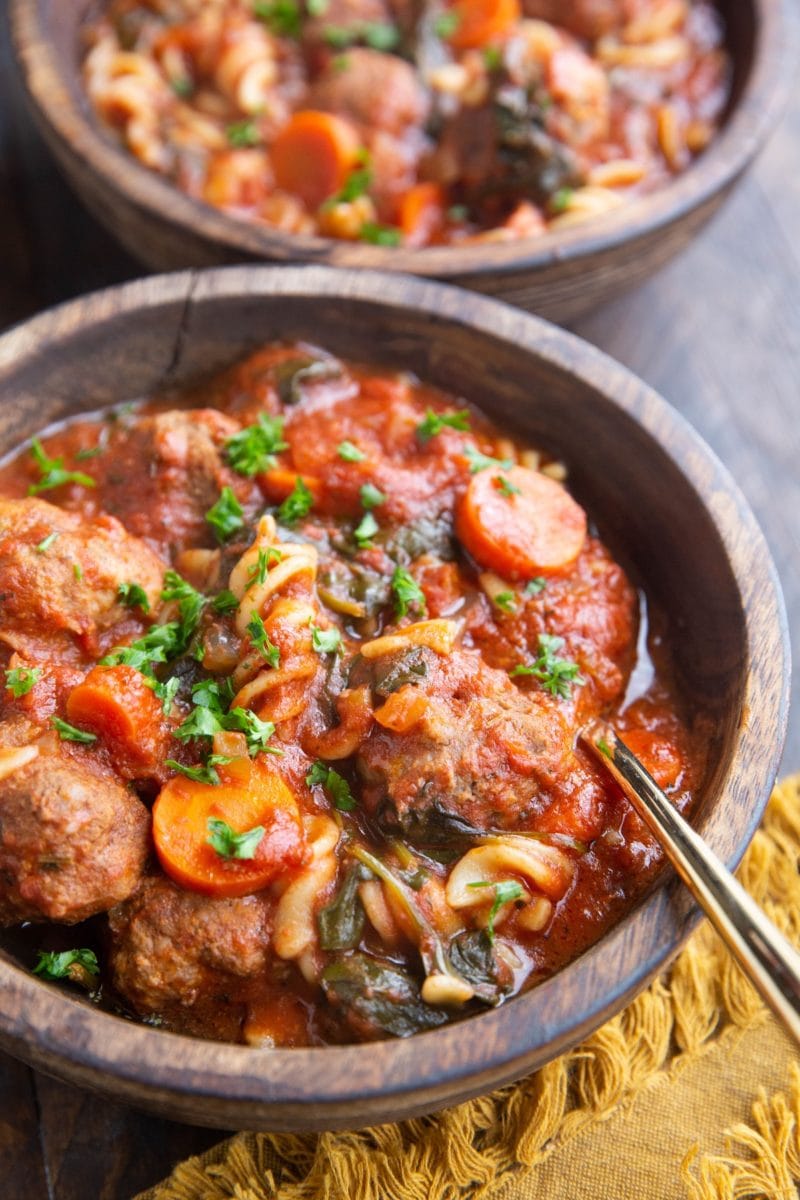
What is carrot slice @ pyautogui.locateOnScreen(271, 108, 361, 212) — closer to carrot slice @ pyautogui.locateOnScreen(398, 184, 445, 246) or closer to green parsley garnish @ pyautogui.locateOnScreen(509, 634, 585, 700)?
carrot slice @ pyautogui.locateOnScreen(398, 184, 445, 246)

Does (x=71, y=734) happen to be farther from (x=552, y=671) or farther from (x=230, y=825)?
(x=552, y=671)

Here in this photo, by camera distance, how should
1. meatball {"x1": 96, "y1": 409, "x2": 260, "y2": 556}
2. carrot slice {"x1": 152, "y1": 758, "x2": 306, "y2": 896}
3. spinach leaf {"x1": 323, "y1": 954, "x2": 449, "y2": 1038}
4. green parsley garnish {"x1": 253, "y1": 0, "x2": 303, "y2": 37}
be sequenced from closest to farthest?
spinach leaf {"x1": 323, "y1": 954, "x2": 449, "y2": 1038} → carrot slice {"x1": 152, "y1": 758, "x2": 306, "y2": 896} → meatball {"x1": 96, "y1": 409, "x2": 260, "y2": 556} → green parsley garnish {"x1": 253, "y1": 0, "x2": 303, "y2": 37}

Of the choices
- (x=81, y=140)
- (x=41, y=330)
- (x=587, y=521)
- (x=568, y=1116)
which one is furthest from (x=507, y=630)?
(x=81, y=140)

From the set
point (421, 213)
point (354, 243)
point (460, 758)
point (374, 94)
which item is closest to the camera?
point (460, 758)

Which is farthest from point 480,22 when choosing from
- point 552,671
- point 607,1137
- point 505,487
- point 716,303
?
point 607,1137

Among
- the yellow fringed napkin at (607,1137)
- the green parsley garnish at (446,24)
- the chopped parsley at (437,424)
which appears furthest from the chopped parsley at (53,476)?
the green parsley garnish at (446,24)

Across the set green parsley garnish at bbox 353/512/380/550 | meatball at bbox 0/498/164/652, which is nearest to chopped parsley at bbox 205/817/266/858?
meatball at bbox 0/498/164/652

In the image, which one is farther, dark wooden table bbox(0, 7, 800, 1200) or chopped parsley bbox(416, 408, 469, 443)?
dark wooden table bbox(0, 7, 800, 1200)

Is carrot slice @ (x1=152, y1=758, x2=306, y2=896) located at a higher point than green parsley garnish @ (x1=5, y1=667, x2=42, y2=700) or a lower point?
higher
